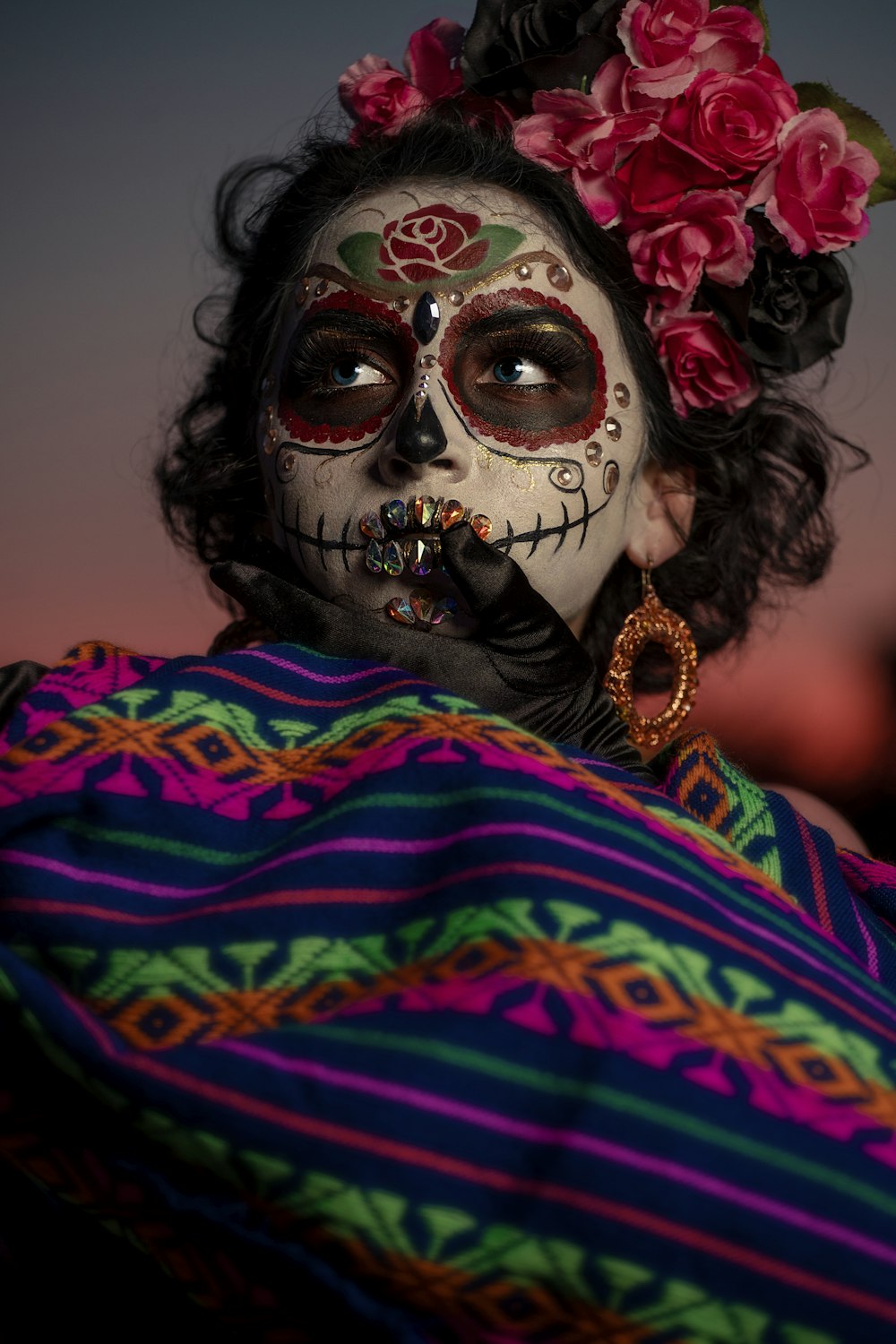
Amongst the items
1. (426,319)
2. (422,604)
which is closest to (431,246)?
(426,319)

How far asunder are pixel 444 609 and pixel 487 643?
7 cm

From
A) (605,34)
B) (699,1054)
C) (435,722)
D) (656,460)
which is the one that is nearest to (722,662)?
(656,460)

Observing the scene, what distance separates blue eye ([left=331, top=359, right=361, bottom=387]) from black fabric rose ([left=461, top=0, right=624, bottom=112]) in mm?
506

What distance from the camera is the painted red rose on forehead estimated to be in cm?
174

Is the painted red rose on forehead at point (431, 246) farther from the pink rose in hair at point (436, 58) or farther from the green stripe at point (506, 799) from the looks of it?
the green stripe at point (506, 799)

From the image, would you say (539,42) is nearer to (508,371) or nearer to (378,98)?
(378,98)

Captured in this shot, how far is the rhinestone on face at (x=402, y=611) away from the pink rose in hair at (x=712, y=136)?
27.4 inches

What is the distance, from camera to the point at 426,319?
5.59 ft

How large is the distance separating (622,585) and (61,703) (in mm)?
1113

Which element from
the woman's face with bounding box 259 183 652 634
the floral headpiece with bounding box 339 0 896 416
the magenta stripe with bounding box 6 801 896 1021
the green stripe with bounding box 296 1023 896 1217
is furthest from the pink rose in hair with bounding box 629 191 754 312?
the green stripe with bounding box 296 1023 896 1217

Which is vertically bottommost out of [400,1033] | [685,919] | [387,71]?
[400,1033]

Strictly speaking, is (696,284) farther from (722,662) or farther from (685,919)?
(685,919)

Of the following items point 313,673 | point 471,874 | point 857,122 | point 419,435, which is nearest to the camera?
point 471,874

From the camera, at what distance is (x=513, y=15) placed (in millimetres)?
1893
